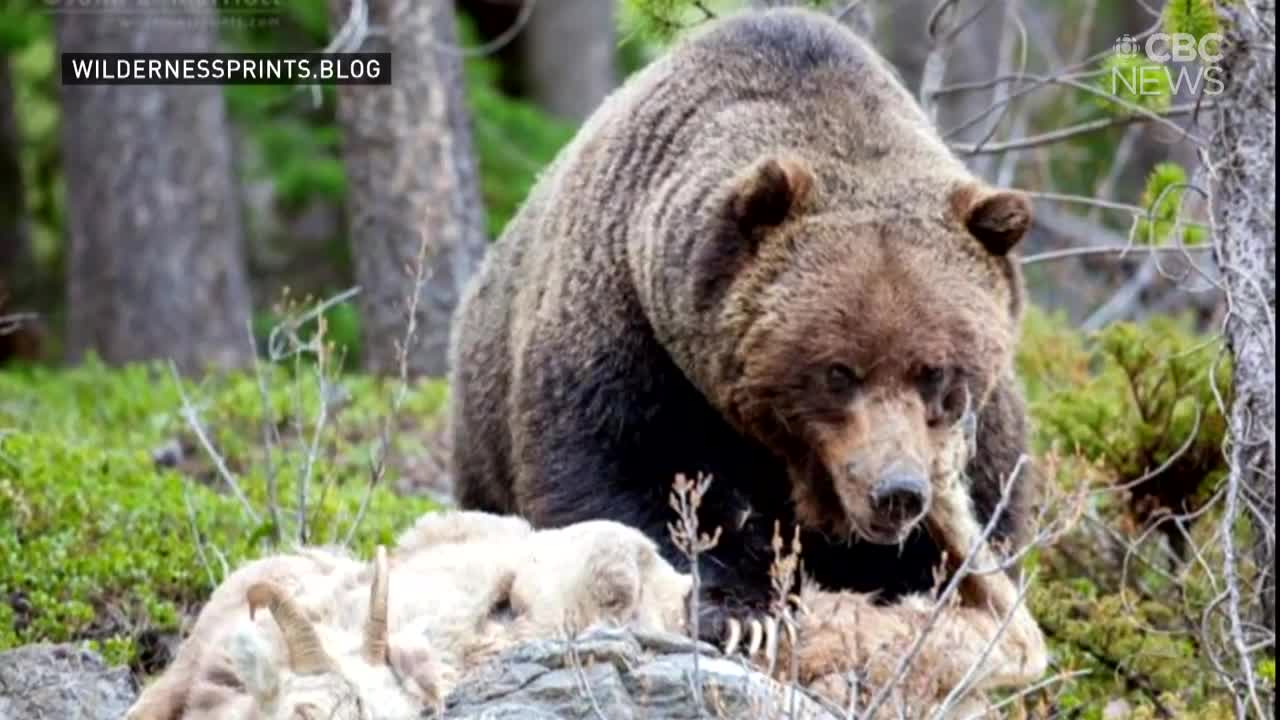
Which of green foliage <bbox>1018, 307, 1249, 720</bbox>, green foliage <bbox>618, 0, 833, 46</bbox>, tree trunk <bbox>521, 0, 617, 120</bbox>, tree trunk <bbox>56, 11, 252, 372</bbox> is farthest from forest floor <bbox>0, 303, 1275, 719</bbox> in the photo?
tree trunk <bbox>521, 0, 617, 120</bbox>

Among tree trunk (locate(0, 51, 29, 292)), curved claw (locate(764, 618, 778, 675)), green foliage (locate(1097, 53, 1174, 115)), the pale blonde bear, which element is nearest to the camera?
the pale blonde bear

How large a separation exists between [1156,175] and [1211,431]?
0.85 m

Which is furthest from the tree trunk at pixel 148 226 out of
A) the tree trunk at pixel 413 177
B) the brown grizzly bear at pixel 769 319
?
the brown grizzly bear at pixel 769 319

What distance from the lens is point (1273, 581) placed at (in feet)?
23.1

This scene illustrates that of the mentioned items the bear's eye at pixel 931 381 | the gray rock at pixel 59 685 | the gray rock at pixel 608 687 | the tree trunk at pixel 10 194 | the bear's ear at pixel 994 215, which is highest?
the bear's ear at pixel 994 215

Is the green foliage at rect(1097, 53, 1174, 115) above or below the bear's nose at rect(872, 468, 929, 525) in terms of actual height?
above

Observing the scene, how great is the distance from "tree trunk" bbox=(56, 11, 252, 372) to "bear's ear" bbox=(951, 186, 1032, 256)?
962 centimetres

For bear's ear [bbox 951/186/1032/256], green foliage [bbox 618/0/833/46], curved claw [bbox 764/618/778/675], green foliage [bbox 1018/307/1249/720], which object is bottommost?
green foliage [bbox 1018/307/1249/720]

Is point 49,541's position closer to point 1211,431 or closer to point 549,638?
point 549,638

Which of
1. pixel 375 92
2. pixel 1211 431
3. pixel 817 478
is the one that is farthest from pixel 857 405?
pixel 375 92

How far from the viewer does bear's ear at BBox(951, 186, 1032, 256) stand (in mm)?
6383

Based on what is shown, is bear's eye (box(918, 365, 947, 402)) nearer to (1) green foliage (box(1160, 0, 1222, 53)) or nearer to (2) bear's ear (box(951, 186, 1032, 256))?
(2) bear's ear (box(951, 186, 1032, 256))

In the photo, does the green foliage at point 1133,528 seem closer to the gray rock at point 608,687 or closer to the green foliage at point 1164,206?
the green foliage at point 1164,206

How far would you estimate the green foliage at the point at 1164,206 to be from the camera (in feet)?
24.8
